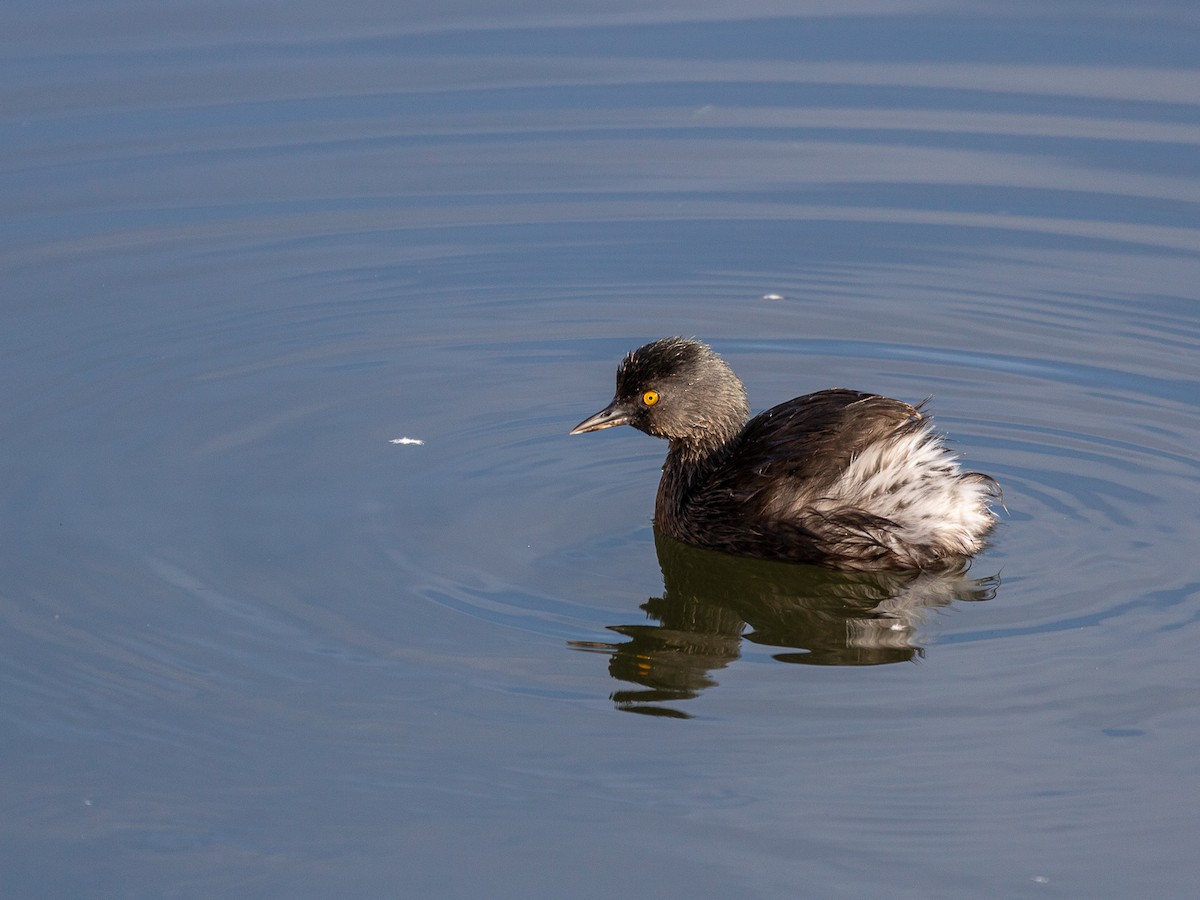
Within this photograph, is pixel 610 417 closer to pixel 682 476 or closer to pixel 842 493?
pixel 682 476

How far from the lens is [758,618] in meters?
6.29

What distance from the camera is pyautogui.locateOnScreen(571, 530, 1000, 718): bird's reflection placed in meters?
5.79

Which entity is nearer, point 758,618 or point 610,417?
point 758,618

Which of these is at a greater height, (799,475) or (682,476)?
(799,475)

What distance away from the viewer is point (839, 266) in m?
9.24

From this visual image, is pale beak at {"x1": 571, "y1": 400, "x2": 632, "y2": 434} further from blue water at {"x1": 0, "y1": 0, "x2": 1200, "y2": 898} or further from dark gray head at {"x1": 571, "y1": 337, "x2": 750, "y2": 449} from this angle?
blue water at {"x1": 0, "y1": 0, "x2": 1200, "y2": 898}

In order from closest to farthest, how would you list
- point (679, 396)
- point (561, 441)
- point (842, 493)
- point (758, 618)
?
point (758, 618) → point (842, 493) → point (679, 396) → point (561, 441)

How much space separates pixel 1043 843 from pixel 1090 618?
1.37m

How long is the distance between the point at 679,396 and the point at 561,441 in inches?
26.4

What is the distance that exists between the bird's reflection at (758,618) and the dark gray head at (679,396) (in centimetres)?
51

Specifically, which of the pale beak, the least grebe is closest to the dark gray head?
the pale beak


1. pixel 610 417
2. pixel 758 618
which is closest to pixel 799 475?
pixel 758 618

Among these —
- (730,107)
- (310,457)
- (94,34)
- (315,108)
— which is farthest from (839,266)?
(94,34)

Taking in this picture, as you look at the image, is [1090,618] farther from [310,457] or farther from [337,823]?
[310,457]
